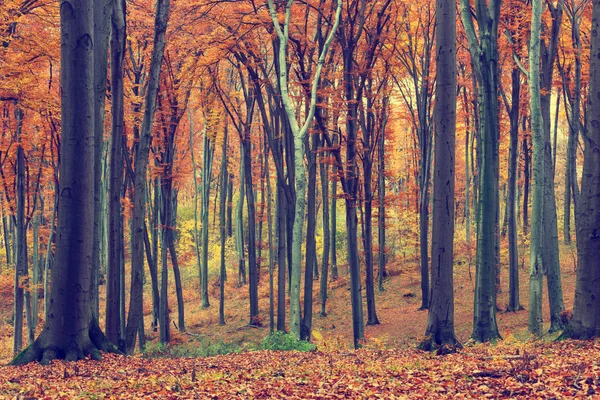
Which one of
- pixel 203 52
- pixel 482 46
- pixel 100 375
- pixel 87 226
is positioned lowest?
pixel 100 375

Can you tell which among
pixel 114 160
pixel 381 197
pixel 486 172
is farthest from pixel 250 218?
pixel 486 172

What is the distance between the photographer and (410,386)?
18.9 ft

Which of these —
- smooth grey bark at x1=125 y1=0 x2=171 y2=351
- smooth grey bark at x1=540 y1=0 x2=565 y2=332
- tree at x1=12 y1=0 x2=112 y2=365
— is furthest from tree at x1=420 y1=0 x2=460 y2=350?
smooth grey bark at x1=125 y1=0 x2=171 y2=351

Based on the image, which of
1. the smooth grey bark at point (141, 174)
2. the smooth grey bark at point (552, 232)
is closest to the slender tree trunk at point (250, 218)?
the smooth grey bark at point (141, 174)

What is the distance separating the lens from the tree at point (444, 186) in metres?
9.69

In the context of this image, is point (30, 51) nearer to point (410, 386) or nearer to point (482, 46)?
point (482, 46)

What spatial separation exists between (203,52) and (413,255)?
18.6 metres

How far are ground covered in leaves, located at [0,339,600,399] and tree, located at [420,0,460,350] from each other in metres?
1.37

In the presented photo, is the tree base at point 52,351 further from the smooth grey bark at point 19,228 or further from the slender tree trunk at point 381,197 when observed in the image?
the slender tree trunk at point 381,197

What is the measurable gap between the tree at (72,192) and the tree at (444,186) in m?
5.75

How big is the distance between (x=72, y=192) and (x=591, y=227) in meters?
8.04

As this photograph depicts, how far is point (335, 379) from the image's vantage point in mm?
6336

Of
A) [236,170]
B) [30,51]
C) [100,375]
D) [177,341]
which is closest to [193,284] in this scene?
[236,170]

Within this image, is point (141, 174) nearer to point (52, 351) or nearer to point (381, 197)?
point (52, 351)
